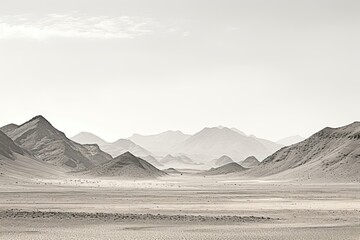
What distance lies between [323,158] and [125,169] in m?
50.1

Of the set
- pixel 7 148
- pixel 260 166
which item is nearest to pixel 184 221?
pixel 7 148

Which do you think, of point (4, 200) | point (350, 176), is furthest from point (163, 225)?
point (350, 176)

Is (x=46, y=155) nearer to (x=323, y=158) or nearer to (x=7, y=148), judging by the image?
(x=7, y=148)

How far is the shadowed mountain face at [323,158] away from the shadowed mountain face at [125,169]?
99.9 ft

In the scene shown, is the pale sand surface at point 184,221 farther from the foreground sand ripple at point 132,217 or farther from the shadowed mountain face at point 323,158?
the shadowed mountain face at point 323,158

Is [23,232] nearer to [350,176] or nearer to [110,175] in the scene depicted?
[350,176]

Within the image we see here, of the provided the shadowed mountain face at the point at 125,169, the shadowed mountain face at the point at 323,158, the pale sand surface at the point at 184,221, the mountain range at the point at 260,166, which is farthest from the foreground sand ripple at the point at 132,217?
the shadowed mountain face at the point at 125,169

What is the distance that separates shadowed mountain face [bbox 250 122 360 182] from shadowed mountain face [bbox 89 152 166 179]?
30.4 metres

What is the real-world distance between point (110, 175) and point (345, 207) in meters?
95.4

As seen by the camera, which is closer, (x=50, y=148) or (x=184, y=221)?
(x=184, y=221)

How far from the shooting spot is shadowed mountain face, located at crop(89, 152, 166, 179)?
140 meters

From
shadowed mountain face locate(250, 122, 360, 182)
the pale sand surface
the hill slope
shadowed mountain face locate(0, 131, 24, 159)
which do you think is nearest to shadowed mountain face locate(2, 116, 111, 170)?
shadowed mountain face locate(0, 131, 24, 159)

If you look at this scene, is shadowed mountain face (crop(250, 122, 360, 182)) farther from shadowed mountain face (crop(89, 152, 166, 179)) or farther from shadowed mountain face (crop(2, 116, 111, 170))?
shadowed mountain face (crop(2, 116, 111, 170))

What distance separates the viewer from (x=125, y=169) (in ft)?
474
